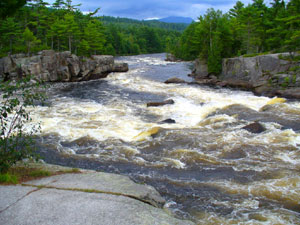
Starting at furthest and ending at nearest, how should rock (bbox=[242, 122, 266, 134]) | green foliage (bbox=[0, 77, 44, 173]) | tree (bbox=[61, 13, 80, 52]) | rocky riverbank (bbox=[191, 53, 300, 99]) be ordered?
tree (bbox=[61, 13, 80, 52]) → rocky riverbank (bbox=[191, 53, 300, 99]) → rock (bbox=[242, 122, 266, 134]) → green foliage (bbox=[0, 77, 44, 173])

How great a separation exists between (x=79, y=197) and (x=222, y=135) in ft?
35.6

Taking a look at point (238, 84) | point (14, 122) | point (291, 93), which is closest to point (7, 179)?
point (14, 122)

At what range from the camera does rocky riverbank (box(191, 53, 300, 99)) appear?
28.9 meters

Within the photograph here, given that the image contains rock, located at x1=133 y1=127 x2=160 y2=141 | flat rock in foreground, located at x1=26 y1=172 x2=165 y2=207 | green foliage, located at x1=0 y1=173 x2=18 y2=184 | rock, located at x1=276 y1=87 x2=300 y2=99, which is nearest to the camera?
flat rock in foreground, located at x1=26 y1=172 x2=165 y2=207

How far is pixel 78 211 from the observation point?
21.1 feet

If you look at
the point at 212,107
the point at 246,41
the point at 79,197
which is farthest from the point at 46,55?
the point at 79,197

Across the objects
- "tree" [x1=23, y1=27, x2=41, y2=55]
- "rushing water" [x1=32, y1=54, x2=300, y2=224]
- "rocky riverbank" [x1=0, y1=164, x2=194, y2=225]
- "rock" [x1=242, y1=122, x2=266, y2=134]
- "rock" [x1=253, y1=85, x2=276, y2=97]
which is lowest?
"rushing water" [x1=32, y1=54, x2=300, y2=224]

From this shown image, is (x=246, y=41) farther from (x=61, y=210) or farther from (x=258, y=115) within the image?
(x=61, y=210)

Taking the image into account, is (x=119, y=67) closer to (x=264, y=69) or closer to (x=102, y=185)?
(x=264, y=69)

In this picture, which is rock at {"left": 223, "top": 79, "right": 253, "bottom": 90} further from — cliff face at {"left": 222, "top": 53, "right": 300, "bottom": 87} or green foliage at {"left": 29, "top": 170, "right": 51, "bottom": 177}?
green foliage at {"left": 29, "top": 170, "right": 51, "bottom": 177}

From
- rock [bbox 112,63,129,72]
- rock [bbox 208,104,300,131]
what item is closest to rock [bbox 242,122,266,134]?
rock [bbox 208,104,300,131]

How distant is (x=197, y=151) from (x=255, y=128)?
497 centimetres

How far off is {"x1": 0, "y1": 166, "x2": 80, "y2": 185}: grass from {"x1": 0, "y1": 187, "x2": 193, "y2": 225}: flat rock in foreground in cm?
121

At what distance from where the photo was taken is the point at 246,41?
41.1 metres
